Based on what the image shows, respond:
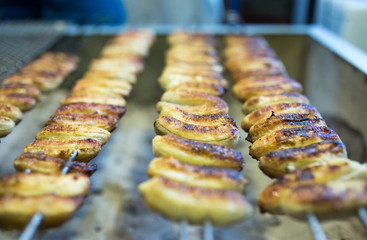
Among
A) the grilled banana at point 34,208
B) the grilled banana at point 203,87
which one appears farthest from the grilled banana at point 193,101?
the grilled banana at point 34,208

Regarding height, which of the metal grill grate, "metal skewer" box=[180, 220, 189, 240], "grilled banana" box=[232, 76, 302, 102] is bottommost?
"metal skewer" box=[180, 220, 189, 240]

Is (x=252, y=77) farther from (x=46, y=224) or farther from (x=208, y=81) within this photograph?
(x=46, y=224)

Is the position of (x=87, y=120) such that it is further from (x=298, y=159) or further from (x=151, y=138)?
(x=298, y=159)

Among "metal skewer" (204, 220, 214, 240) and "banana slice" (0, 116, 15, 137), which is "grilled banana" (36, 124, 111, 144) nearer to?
"banana slice" (0, 116, 15, 137)

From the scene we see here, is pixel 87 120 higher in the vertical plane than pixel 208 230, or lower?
higher

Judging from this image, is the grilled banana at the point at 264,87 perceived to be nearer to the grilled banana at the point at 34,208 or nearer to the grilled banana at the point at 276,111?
the grilled banana at the point at 276,111

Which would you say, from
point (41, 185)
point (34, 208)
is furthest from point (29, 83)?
point (34, 208)

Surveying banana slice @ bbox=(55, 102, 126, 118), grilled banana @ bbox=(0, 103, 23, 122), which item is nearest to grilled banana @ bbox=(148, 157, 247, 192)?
banana slice @ bbox=(55, 102, 126, 118)
